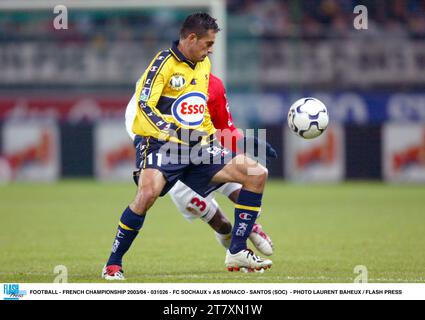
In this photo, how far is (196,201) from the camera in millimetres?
8156

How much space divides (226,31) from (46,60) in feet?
14.7

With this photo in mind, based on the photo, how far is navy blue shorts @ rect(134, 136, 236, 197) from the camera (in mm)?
7223

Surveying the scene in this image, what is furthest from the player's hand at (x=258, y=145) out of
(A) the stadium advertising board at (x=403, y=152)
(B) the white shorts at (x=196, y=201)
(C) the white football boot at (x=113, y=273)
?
(A) the stadium advertising board at (x=403, y=152)

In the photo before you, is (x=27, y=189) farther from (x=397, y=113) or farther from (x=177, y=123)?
(x=177, y=123)

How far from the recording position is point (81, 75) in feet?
68.4

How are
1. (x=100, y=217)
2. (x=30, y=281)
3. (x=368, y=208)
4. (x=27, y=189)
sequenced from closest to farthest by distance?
(x=30, y=281)
(x=100, y=217)
(x=368, y=208)
(x=27, y=189)

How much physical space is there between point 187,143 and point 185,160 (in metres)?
0.15

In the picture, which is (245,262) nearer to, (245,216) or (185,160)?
(245,216)

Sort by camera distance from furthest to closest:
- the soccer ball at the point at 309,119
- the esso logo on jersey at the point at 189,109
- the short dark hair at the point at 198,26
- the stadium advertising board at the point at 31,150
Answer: the stadium advertising board at the point at 31,150 → the soccer ball at the point at 309,119 → the esso logo on jersey at the point at 189,109 → the short dark hair at the point at 198,26

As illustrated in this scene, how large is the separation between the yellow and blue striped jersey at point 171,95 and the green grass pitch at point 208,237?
47.9 inches

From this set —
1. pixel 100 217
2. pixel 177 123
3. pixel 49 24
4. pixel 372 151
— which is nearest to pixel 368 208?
pixel 100 217

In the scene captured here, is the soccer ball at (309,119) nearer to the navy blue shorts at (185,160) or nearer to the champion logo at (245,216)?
the navy blue shorts at (185,160)

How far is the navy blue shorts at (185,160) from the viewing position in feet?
23.7

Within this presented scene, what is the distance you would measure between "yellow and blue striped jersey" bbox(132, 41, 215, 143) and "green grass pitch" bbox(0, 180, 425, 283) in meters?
1.22
